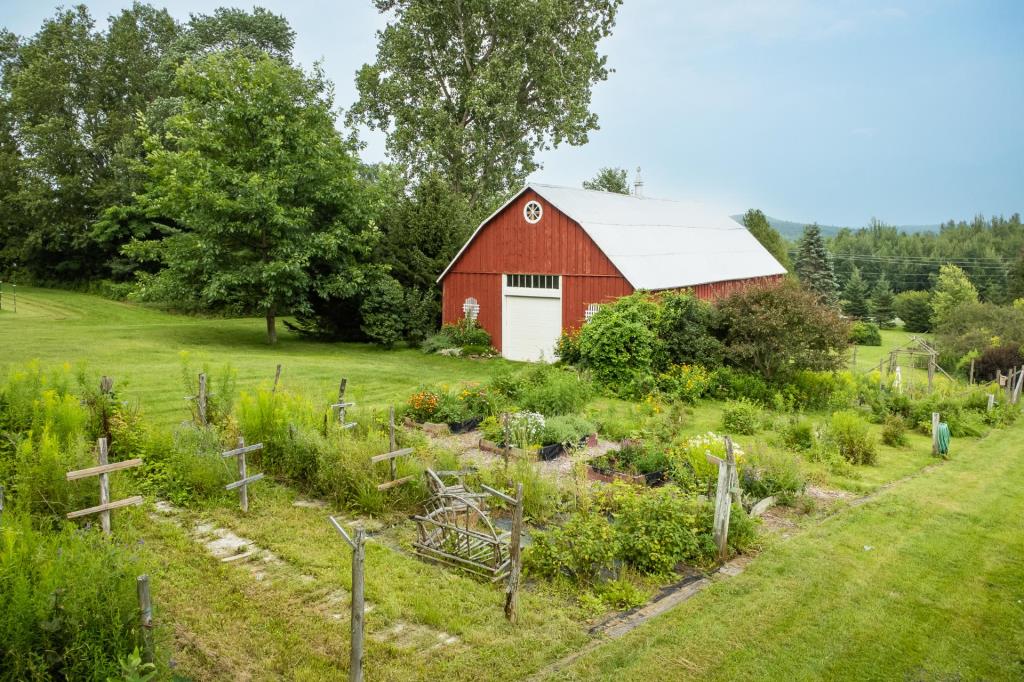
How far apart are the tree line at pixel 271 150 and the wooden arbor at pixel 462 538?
14291mm

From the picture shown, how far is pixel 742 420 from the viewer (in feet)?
43.5

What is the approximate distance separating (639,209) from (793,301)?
9.80 metres

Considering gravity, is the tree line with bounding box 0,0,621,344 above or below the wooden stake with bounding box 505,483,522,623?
above

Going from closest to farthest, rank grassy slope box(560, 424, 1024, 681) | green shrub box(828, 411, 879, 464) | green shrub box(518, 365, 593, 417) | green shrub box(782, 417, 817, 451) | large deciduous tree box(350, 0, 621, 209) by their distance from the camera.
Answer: grassy slope box(560, 424, 1024, 681)
green shrub box(828, 411, 879, 464)
green shrub box(782, 417, 817, 451)
green shrub box(518, 365, 593, 417)
large deciduous tree box(350, 0, 621, 209)

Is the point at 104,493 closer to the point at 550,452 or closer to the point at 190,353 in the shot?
the point at 550,452

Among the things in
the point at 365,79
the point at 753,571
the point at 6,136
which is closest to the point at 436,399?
the point at 753,571

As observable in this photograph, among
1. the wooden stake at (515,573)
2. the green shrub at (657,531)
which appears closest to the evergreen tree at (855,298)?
the green shrub at (657,531)

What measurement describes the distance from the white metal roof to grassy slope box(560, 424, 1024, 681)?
11.5 metres

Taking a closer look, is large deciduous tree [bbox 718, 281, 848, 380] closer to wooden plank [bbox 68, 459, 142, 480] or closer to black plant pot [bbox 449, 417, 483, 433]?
black plant pot [bbox 449, 417, 483, 433]

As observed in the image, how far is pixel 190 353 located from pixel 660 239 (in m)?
14.5

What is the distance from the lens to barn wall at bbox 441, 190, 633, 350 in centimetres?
1986

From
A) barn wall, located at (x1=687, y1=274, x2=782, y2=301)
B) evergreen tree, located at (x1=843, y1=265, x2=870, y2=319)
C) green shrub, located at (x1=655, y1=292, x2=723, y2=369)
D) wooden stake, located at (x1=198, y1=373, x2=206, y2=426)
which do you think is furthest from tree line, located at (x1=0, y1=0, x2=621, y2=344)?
evergreen tree, located at (x1=843, y1=265, x2=870, y2=319)

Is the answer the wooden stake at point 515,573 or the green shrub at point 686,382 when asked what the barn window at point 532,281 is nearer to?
the green shrub at point 686,382

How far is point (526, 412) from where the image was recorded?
1168cm
